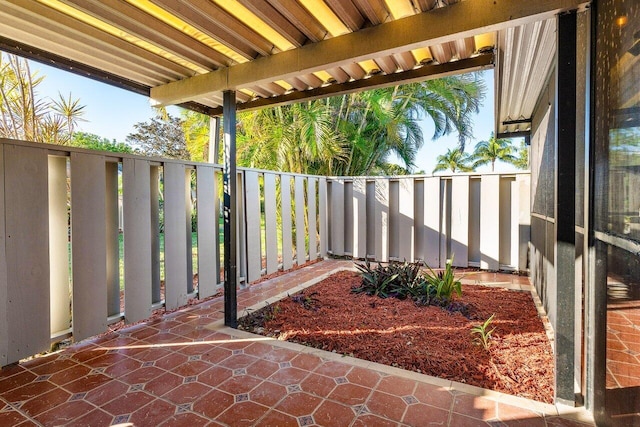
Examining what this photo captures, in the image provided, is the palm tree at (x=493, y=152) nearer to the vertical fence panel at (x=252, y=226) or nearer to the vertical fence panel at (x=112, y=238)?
the vertical fence panel at (x=252, y=226)

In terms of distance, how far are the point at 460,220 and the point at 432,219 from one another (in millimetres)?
459

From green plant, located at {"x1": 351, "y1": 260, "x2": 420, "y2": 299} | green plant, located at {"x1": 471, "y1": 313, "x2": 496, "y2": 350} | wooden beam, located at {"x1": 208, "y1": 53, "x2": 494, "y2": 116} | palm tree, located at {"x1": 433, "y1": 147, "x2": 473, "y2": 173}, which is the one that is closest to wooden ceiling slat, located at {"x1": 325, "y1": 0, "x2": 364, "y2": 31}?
wooden beam, located at {"x1": 208, "y1": 53, "x2": 494, "y2": 116}

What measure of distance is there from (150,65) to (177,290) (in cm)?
235

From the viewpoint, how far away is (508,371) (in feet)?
7.30

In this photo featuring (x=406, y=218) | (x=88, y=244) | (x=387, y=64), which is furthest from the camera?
(x=406, y=218)

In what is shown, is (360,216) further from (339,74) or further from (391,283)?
(339,74)

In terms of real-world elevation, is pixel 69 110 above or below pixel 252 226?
above

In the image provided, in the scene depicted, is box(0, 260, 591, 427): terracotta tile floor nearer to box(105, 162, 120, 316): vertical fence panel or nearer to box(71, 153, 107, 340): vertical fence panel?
box(71, 153, 107, 340): vertical fence panel

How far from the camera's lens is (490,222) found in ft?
16.7

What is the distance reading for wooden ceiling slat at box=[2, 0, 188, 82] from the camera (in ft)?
6.80

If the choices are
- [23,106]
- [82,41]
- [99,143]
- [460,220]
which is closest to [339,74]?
[82,41]

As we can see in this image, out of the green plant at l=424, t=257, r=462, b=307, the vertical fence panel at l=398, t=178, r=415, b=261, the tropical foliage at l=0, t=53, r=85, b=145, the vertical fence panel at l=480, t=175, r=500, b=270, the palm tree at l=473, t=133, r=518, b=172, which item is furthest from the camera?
the palm tree at l=473, t=133, r=518, b=172

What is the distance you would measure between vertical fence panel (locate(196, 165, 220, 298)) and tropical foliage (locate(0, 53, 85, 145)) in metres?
4.08

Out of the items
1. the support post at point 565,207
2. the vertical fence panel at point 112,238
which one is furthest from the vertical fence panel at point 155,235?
the support post at point 565,207
